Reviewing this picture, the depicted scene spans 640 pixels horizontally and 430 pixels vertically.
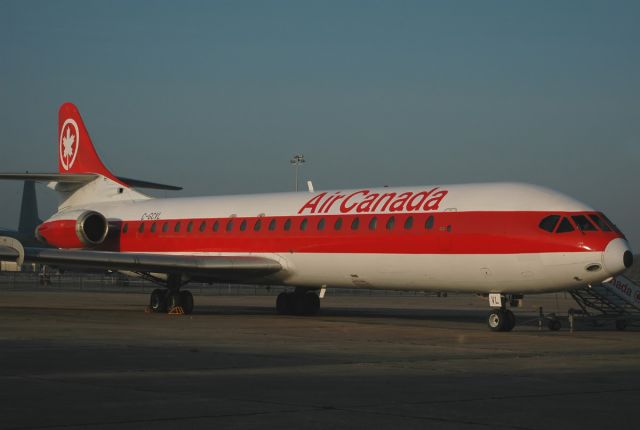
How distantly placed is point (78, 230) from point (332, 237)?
9.62m

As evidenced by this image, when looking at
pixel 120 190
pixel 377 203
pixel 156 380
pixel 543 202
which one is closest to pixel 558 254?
pixel 543 202

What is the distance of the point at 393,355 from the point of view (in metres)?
14.7

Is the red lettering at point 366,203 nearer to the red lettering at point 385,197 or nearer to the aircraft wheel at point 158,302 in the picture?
the red lettering at point 385,197

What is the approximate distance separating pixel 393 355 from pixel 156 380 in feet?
15.5

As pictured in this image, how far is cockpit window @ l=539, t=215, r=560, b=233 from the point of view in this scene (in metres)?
20.5

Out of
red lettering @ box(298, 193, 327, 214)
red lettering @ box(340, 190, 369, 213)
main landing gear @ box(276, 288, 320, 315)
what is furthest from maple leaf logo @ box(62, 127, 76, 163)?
red lettering @ box(340, 190, 369, 213)

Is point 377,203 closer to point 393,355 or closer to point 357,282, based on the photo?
point 357,282

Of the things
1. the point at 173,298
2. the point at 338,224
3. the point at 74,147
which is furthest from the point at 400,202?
the point at 74,147

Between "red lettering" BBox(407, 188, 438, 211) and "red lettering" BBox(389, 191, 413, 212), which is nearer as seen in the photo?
"red lettering" BBox(407, 188, 438, 211)

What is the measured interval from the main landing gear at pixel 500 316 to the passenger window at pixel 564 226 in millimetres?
2105

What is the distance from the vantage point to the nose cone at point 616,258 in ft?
64.3

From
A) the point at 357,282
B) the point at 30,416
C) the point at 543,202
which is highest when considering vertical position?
the point at 543,202

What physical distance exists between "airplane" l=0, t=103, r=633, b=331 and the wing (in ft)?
0.11

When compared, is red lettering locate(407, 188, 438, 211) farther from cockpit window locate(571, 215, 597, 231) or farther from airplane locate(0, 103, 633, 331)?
cockpit window locate(571, 215, 597, 231)
